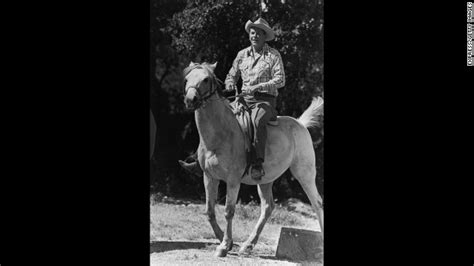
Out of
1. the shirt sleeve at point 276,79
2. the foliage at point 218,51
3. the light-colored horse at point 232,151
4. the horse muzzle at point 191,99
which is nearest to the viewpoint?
the horse muzzle at point 191,99

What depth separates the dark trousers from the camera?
9961 millimetres

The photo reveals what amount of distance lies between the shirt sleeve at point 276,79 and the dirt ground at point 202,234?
3.69 ft

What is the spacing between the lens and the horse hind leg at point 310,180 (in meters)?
10.2

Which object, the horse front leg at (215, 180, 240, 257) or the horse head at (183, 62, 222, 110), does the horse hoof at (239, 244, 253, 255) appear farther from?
the horse head at (183, 62, 222, 110)

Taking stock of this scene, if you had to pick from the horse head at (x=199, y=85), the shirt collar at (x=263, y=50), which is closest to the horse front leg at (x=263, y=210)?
the horse head at (x=199, y=85)

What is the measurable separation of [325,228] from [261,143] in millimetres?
1033

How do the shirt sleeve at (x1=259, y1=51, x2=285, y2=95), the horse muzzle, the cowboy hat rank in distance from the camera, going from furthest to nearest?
1. the cowboy hat
2. the shirt sleeve at (x1=259, y1=51, x2=285, y2=95)
3. the horse muzzle

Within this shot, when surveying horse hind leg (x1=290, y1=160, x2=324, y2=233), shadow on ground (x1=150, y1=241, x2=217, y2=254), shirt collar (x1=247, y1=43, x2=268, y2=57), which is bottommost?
shadow on ground (x1=150, y1=241, x2=217, y2=254)

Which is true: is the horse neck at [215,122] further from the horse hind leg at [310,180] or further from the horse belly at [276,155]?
the horse hind leg at [310,180]

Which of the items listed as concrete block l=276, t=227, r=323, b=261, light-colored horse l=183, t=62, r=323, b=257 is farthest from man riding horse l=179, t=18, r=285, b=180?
concrete block l=276, t=227, r=323, b=261

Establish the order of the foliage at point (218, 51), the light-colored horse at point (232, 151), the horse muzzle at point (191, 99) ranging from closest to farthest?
the horse muzzle at point (191, 99) < the light-colored horse at point (232, 151) < the foliage at point (218, 51)

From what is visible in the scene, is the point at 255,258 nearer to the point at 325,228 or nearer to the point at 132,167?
the point at 325,228

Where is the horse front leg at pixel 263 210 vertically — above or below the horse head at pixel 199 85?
below

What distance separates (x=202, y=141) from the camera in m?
10.0
